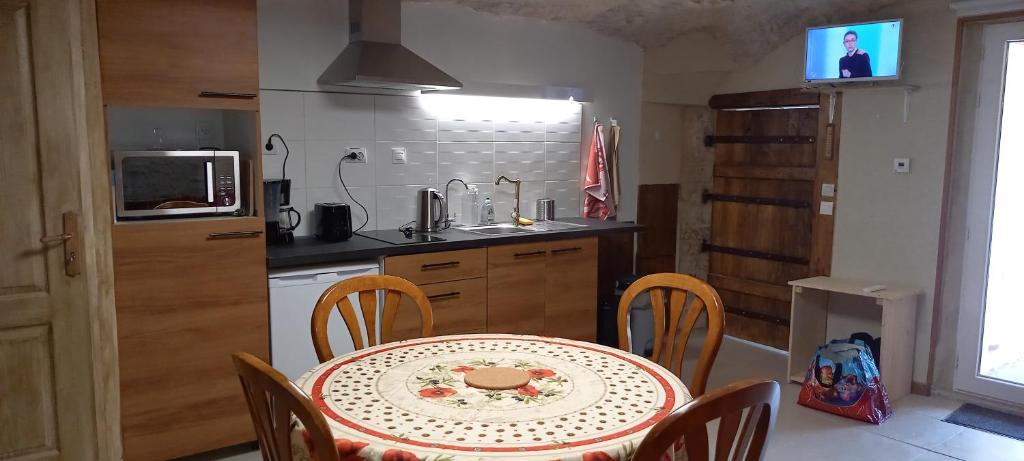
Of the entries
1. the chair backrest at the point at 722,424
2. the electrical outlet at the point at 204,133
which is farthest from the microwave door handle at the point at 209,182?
the chair backrest at the point at 722,424

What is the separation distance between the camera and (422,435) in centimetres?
151

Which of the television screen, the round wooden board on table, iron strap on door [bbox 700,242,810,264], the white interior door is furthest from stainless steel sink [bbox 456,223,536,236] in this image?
the white interior door

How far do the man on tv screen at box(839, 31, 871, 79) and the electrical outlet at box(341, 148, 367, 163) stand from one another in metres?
2.67

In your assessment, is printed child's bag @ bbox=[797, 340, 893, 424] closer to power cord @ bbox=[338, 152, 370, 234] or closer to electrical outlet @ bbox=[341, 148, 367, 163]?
power cord @ bbox=[338, 152, 370, 234]

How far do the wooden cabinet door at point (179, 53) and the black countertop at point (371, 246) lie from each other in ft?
2.18

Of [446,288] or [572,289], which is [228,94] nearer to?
[446,288]

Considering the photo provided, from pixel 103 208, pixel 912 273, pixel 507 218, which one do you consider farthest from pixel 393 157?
pixel 912 273

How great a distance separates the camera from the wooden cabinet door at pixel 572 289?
4078 millimetres

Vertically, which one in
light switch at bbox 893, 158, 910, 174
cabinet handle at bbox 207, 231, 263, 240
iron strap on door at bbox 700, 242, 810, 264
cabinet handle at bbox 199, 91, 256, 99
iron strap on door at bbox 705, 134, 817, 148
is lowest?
iron strap on door at bbox 700, 242, 810, 264

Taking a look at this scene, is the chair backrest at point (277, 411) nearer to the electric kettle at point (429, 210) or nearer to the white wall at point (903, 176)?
the electric kettle at point (429, 210)

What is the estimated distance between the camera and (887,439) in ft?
11.0

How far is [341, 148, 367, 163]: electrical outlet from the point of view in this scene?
12.6ft

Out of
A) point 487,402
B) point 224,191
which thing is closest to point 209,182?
point 224,191

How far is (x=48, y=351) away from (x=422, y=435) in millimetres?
1910
